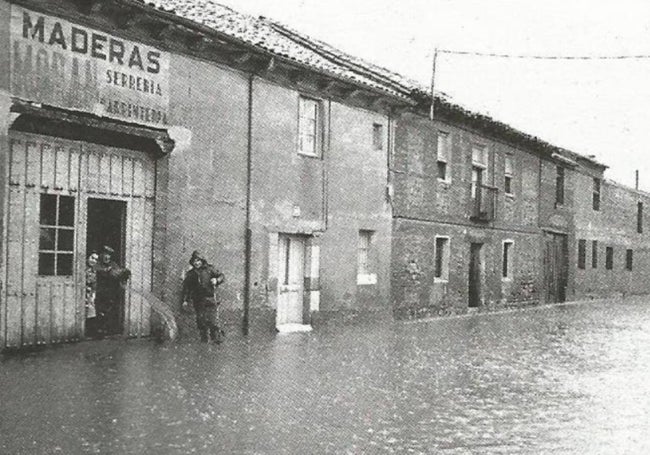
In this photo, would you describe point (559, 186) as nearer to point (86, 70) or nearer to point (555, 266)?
point (555, 266)

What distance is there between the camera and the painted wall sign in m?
10.7

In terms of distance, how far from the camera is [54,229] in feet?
37.0

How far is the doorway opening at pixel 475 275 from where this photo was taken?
936 inches

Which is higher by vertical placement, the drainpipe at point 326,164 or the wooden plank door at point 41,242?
the drainpipe at point 326,164

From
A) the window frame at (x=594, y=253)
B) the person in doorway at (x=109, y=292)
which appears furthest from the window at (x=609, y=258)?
the person in doorway at (x=109, y=292)

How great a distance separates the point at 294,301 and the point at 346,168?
3.35m

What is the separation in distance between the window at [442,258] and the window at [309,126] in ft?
21.5

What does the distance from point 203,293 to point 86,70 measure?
386cm

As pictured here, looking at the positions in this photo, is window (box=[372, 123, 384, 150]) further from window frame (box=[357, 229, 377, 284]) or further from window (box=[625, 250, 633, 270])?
window (box=[625, 250, 633, 270])

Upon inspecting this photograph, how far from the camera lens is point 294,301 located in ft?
53.1

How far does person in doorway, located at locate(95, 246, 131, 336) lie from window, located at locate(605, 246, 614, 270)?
94.9ft

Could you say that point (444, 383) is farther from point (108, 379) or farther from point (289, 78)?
point (289, 78)

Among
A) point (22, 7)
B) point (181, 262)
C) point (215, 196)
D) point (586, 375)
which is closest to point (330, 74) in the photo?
point (215, 196)

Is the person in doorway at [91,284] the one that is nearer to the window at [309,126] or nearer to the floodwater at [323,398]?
the floodwater at [323,398]
